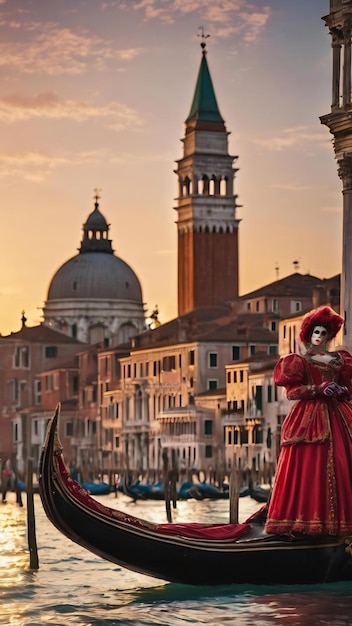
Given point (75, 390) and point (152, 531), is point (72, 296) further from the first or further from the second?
point (152, 531)

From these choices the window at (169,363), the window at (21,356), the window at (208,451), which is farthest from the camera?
the window at (21,356)

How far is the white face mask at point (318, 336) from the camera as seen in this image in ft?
37.0

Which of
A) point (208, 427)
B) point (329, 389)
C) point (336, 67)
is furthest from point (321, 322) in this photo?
point (208, 427)

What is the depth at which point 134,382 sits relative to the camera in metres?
63.1

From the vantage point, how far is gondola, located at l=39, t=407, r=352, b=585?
37.4 feet

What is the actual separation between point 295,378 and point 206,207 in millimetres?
69413

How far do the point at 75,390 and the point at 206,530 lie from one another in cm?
6111

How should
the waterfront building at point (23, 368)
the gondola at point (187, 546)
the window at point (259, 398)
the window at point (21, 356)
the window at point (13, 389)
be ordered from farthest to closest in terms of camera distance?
the window at point (13, 389), the window at point (21, 356), the waterfront building at point (23, 368), the window at point (259, 398), the gondola at point (187, 546)

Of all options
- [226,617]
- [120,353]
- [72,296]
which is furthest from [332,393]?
[72,296]

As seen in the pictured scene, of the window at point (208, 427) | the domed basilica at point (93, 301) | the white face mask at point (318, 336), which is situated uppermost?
the domed basilica at point (93, 301)

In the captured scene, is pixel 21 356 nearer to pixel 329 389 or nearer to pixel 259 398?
pixel 259 398

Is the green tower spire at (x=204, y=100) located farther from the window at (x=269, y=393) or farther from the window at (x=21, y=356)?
the window at (x=269, y=393)

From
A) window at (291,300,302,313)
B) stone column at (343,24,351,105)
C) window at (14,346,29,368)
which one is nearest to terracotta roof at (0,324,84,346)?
window at (14,346,29,368)

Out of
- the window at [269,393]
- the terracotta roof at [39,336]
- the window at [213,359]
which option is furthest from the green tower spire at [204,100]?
the window at [269,393]
